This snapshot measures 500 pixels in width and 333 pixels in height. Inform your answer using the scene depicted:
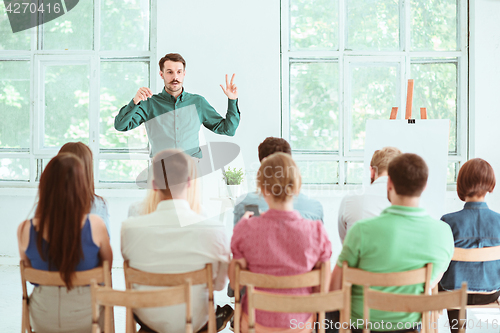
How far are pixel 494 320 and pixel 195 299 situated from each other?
227 cm

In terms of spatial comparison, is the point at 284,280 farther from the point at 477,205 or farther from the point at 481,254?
the point at 477,205

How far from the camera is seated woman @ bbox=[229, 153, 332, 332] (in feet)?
5.15

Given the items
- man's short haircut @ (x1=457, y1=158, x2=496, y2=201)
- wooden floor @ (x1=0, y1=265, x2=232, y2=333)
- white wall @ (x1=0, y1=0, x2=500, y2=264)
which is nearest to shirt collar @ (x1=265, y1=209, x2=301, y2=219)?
man's short haircut @ (x1=457, y1=158, x2=496, y2=201)

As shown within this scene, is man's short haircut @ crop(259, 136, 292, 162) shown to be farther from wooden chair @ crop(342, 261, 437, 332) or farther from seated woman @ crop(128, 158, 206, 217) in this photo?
wooden chair @ crop(342, 261, 437, 332)

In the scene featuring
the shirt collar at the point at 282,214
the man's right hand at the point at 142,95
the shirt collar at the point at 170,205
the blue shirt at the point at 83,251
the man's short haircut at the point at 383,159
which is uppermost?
the man's right hand at the point at 142,95

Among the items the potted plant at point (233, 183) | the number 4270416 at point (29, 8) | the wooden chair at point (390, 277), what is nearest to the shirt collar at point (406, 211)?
the wooden chair at point (390, 277)

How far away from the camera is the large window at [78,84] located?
173 inches

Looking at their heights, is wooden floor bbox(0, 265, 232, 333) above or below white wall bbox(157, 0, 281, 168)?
below

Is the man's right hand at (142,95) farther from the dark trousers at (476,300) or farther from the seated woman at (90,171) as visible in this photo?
the dark trousers at (476,300)

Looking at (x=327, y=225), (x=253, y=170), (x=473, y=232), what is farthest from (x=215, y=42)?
(x=473, y=232)

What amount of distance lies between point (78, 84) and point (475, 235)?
13.3 feet

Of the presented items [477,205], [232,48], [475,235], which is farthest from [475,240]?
Result: [232,48]

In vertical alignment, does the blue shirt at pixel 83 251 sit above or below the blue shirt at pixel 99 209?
below

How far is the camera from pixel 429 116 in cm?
439
